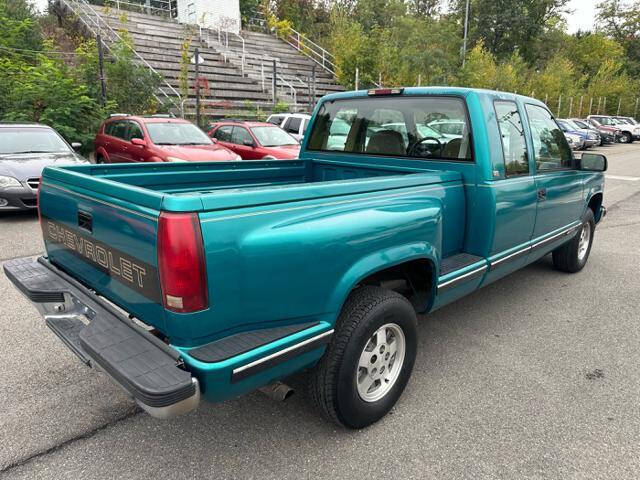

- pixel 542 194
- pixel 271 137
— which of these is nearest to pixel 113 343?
pixel 542 194

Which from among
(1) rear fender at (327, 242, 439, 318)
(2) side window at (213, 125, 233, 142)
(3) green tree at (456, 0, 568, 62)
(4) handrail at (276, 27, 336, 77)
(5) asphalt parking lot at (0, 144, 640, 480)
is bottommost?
(5) asphalt parking lot at (0, 144, 640, 480)

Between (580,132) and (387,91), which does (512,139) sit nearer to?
(387,91)

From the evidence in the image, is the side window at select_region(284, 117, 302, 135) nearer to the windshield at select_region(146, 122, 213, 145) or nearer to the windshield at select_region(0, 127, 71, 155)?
the windshield at select_region(146, 122, 213, 145)

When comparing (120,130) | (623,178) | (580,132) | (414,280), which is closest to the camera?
(414,280)

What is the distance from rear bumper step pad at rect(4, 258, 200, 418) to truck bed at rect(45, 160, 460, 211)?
1.95ft

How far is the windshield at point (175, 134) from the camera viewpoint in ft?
32.6

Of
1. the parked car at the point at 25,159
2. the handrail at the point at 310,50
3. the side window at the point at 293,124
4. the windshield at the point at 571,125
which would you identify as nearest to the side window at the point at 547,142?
the parked car at the point at 25,159

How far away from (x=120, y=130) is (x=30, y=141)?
7.67 feet

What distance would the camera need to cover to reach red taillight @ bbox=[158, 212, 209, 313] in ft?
6.28

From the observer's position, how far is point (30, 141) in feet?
27.8

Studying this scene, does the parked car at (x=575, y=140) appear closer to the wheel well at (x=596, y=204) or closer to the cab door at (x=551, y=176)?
the wheel well at (x=596, y=204)

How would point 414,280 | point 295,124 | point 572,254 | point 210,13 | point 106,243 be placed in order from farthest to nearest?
point 210,13, point 295,124, point 572,254, point 414,280, point 106,243

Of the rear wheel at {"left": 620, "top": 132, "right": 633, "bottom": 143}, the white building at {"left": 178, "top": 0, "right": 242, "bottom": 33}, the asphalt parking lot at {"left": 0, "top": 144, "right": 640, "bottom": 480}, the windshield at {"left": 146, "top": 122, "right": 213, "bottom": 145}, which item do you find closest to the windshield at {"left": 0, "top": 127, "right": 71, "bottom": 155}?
→ the windshield at {"left": 146, "top": 122, "right": 213, "bottom": 145}

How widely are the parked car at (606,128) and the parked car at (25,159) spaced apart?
103 feet
